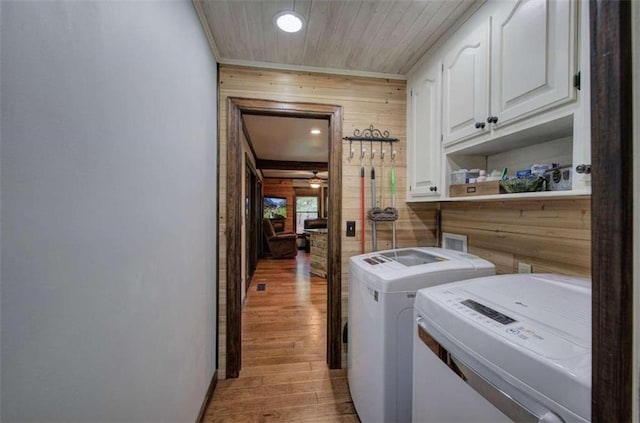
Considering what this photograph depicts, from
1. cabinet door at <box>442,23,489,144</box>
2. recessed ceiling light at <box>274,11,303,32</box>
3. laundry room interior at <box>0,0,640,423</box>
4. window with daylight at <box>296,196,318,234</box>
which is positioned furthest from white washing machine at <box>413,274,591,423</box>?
window with daylight at <box>296,196,318,234</box>

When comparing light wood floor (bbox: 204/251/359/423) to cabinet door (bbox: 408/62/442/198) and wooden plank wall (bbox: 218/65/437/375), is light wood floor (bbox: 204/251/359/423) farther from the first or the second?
cabinet door (bbox: 408/62/442/198)

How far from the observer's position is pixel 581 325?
696 millimetres

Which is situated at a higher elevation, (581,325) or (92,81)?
(92,81)

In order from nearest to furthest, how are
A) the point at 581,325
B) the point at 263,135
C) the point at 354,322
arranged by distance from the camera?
1. the point at 581,325
2. the point at 354,322
3. the point at 263,135

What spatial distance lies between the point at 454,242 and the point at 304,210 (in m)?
7.52

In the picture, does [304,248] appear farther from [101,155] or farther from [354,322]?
[101,155]

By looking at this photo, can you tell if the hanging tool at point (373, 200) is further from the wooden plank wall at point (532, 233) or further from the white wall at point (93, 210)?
the white wall at point (93, 210)

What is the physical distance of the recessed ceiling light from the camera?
4.83 feet

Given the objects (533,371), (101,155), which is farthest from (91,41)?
(533,371)

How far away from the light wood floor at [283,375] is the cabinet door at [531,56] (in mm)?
1960

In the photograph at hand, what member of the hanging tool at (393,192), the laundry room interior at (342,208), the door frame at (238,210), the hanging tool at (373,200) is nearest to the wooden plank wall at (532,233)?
the laundry room interior at (342,208)

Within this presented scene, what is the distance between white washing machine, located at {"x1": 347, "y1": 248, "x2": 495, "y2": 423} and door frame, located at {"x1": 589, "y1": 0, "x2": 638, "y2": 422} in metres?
0.94

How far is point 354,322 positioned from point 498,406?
1042 mm

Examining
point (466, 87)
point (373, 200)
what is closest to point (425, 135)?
point (466, 87)
